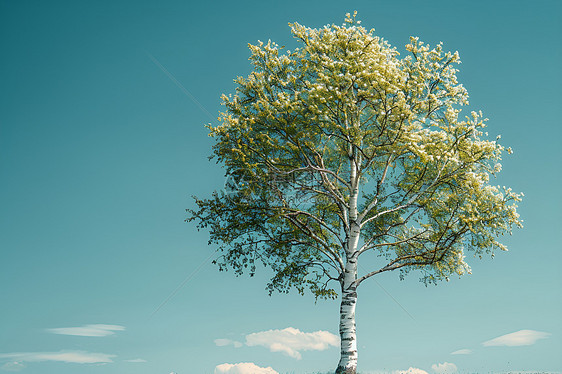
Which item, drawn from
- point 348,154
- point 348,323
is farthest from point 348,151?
point 348,323

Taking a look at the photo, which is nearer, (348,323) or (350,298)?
(348,323)

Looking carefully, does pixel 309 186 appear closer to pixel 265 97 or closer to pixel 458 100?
pixel 265 97

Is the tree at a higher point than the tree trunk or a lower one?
higher

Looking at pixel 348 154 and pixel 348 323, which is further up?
pixel 348 154

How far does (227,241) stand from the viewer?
21500 millimetres

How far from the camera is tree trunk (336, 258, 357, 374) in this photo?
19.0 meters

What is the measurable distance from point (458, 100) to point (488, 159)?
10.2 feet

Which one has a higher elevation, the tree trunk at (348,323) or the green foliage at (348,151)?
the green foliage at (348,151)

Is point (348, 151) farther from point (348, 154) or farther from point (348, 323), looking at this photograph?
point (348, 323)

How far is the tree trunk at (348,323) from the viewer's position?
748 inches

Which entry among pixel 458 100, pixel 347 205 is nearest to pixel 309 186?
pixel 347 205

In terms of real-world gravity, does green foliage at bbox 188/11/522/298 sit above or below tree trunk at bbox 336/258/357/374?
above

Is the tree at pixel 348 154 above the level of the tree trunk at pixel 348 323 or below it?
above

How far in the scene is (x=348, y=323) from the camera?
1950 centimetres
